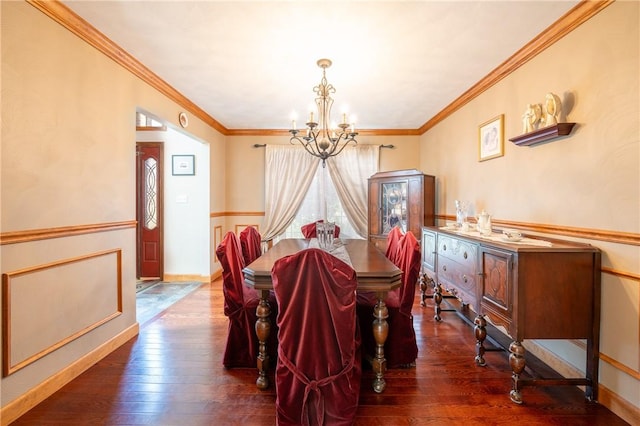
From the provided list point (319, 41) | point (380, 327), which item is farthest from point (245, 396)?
point (319, 41)

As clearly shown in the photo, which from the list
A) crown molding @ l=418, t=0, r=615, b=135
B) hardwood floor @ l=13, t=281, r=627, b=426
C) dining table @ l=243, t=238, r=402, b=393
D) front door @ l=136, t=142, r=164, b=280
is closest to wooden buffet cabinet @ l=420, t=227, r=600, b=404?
hardwood floor @ l=13, t=281, r=627, b=426

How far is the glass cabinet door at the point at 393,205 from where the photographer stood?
4133mm

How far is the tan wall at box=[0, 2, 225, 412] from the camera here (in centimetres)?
163

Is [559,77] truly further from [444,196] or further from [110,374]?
[110,374]

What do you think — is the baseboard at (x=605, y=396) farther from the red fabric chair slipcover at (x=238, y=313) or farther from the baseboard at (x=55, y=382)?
the baseboard at (x=55, y=382)

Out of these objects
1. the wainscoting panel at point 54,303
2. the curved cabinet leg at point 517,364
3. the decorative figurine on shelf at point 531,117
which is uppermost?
the decorative figurine on shelf at point 531,117

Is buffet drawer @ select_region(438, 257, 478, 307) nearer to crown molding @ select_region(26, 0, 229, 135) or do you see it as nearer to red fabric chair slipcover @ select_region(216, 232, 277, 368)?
red fabric chair slipcover @ select_region(216, 232, 277, 368)

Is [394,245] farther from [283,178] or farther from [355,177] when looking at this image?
[283,178]

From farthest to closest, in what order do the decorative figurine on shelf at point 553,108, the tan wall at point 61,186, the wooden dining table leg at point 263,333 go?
the decorative figurine on shelf at point 553,108
the wooden dining table leg at point 263,333
the tan wall at point 61,186

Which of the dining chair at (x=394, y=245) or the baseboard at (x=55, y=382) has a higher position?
the dining chair at (x=394, y=245)

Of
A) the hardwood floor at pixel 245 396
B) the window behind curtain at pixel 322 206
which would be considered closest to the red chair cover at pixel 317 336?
the hardwood floor at pixel 245 396

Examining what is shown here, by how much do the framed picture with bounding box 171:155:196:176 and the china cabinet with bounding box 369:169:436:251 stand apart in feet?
9.05

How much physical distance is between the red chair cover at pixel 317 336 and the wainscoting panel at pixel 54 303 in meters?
1.49

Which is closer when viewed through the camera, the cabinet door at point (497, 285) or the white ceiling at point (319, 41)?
the cabinet door at point (497, 285)
